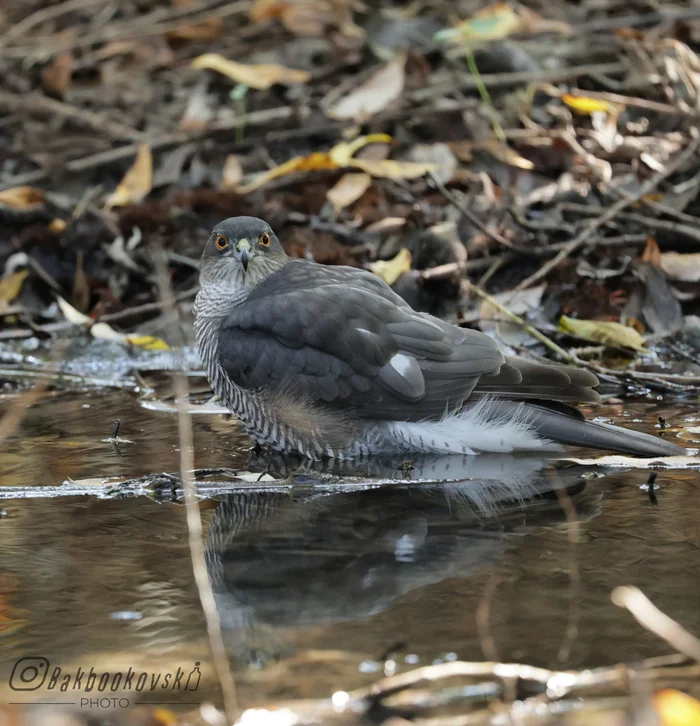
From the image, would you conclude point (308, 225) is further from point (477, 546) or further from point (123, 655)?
point (123, 655)

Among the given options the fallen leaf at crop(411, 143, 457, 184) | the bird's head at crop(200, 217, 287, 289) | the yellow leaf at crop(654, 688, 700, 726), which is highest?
the yellow leaf at crop(654, 688, 700, 726)

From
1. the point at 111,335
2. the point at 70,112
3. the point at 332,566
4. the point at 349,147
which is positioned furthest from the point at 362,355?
the point at 70,112

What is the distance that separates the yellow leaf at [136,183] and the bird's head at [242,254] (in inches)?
84.9

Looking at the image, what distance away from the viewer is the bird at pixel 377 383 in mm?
4227

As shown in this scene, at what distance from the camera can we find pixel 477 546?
325 cm

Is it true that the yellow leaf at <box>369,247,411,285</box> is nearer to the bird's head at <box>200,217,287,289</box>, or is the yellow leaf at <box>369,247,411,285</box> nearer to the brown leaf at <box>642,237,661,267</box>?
Answer: the bird's head at <box>200,217,287,289</box>

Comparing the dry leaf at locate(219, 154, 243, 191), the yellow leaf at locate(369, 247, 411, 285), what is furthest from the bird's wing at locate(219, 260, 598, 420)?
the dry leaf at locate(219, 154, 243, 191)

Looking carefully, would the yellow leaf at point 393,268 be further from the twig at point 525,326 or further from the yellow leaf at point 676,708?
the yellow leaf at point 676,708

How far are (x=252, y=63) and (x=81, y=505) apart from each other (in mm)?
5252

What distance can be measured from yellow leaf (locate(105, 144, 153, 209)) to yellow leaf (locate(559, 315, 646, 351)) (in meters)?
2.84

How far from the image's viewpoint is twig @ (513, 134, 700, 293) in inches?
227

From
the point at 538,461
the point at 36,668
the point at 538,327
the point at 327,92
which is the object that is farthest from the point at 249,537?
the point at 327,92

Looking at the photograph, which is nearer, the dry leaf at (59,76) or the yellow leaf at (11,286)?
the yellow leaf at (11,286)

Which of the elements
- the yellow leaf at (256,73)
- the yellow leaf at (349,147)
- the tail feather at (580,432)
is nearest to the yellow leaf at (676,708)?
the tail feather at (580,432)
